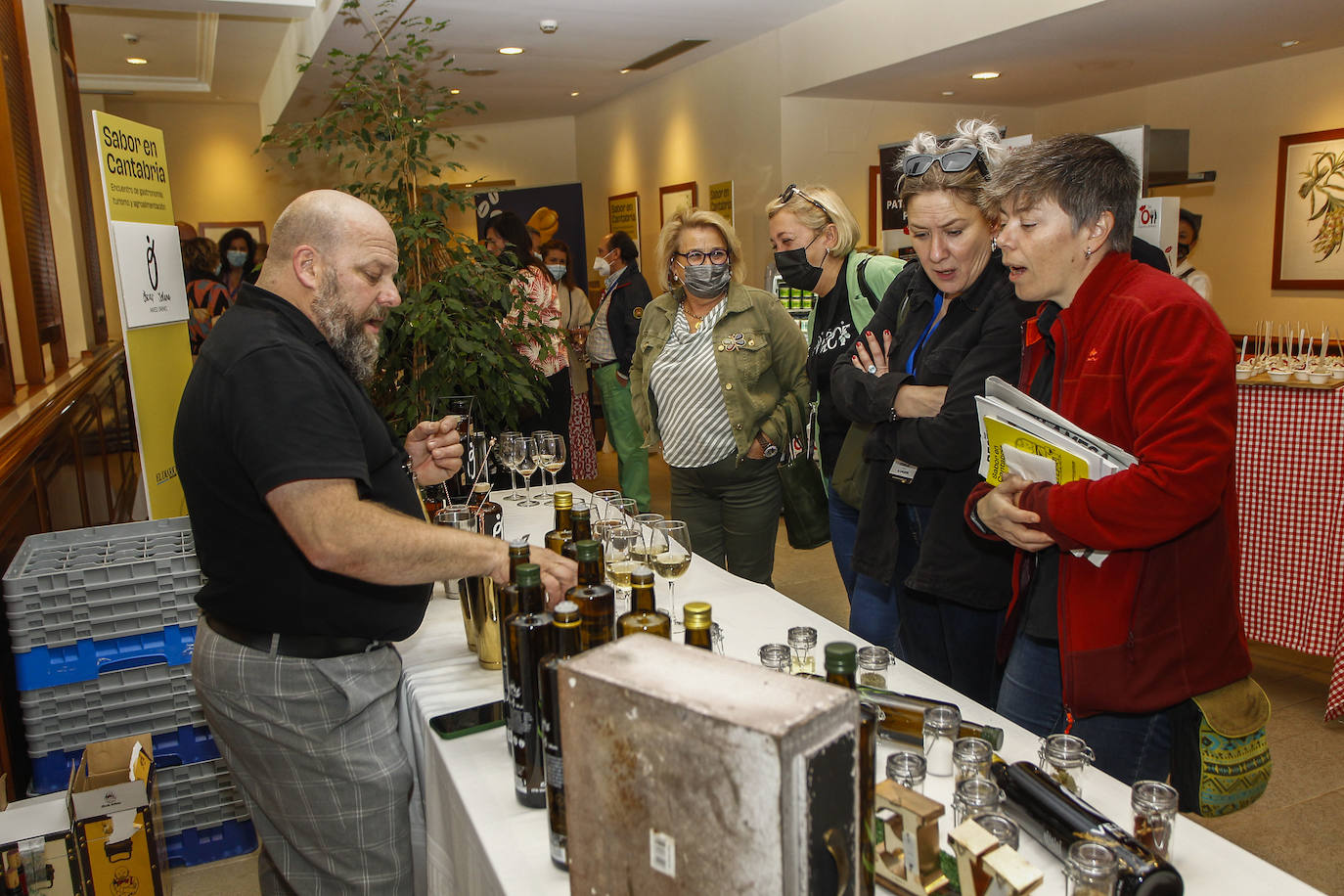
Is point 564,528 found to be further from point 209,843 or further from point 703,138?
point 703,138

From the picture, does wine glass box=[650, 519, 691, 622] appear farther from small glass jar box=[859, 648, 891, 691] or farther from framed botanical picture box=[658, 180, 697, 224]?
framed botanical picture box=[658, 180, 697, 224]

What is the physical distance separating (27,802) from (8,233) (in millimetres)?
2638

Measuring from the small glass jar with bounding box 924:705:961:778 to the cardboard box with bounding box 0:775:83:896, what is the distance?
1.88 meters

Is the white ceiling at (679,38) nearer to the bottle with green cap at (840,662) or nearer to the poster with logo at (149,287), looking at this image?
the poster with logo at (149,287)

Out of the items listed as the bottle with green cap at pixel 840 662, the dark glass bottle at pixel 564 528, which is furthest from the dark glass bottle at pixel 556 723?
the dark glass bottle at pixel 564 528

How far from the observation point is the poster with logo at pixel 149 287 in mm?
3004

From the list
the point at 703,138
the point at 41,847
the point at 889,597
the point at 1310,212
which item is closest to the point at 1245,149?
the point at 1310,212

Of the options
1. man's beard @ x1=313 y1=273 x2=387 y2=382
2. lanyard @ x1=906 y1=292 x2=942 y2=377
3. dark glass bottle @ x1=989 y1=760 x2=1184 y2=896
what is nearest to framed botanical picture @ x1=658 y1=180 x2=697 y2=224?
lanyard @ x1=906 y1=292 x2=942 y2=377

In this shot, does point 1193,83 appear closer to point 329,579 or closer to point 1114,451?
point 1114,451

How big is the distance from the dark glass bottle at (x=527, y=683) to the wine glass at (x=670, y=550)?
0.43 metres

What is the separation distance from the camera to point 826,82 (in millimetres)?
6000

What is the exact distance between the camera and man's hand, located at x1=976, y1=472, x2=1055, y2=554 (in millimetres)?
1580

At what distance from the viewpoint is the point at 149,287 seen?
3.24 m

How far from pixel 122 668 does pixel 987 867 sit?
2.29m
